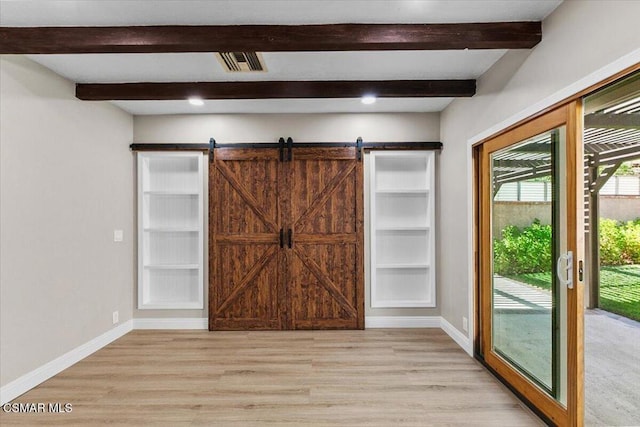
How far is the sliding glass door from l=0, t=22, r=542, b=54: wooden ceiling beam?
26.4 inches

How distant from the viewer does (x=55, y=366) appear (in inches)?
128

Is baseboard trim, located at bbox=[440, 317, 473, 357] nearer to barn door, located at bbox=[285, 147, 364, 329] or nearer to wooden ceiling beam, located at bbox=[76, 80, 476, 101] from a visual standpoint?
barn door, located at bbox=[285, 147, 364, 329]

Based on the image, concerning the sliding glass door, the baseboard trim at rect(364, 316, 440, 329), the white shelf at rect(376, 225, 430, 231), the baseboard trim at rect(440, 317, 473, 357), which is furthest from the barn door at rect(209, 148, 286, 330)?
the sliding glass door

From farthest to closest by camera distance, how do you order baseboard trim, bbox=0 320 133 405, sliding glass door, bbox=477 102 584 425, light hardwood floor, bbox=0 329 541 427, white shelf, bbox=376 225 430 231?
white shelf, bbox=376 225 430 231 → baseboard trim, bbox=0 320 133 405 → light hardwood floor, bbox=0 329 541 427 → sliding glass door, bbox=477 102 584 425

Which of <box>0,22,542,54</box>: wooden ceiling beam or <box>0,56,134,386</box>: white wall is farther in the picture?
<box>0,56,134,386</box>: white wall

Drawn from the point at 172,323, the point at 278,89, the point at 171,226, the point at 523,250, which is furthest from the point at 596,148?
the point at 172,323

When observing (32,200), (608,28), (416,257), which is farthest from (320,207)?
(608,28)

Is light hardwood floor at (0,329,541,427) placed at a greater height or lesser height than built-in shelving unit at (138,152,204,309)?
lesser

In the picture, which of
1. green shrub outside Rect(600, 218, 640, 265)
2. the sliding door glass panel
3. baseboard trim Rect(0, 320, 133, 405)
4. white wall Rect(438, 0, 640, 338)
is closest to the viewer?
white wall Rect(438, 0, 640, 338)

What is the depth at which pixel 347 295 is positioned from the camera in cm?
451

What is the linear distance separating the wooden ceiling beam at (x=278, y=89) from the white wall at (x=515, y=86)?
398mm

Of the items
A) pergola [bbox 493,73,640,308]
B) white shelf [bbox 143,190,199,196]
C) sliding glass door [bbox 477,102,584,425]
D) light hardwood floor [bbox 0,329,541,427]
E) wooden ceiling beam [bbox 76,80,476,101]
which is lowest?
light hardwood floor [bbox 0,329,541,427]

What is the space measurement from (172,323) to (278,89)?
3034 mm

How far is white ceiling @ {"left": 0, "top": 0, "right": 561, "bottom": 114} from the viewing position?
2301mm
